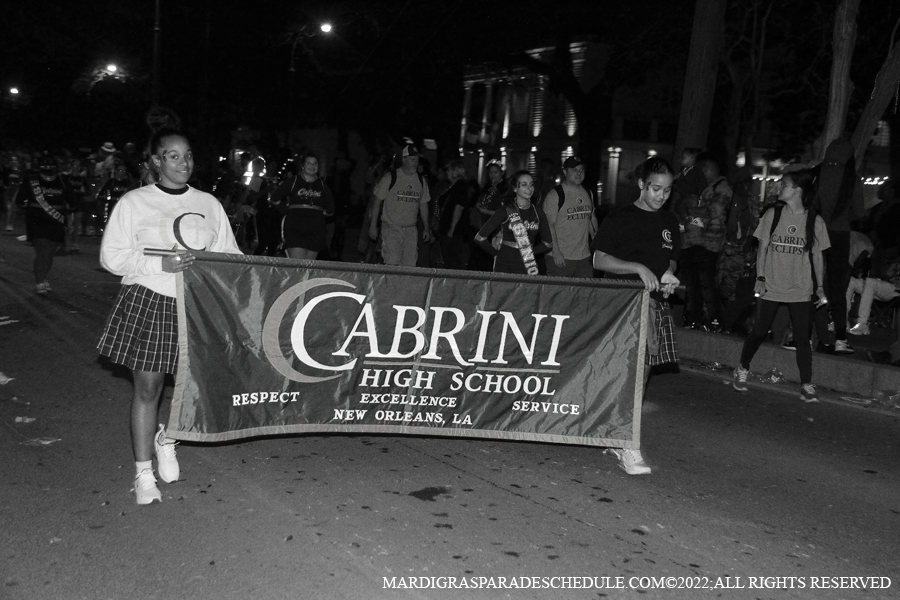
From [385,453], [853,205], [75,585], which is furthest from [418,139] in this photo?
[75,585]

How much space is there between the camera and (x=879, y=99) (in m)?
12.4

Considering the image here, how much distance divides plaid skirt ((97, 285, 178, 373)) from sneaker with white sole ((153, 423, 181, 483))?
1.46 feet

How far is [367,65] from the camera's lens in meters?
30.1

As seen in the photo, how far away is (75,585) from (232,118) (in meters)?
39.2

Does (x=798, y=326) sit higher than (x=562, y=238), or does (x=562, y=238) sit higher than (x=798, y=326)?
(x=562, y=238)

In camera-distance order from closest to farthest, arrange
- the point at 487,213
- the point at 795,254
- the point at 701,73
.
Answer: the point at 795,254 < the point at 487,213 < the point at 701,73

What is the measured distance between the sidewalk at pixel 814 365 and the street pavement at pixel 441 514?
4.11 feet

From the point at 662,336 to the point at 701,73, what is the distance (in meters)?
7.42

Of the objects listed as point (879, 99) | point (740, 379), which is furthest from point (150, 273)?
point (879, 99)

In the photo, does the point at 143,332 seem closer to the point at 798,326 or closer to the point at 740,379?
the point at 798,326

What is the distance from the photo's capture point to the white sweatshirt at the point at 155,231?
5.01 metres

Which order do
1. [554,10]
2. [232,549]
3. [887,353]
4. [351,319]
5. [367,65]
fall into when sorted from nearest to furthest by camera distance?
[232,549] → [351,319] → [887,353] → [554,10] → [367,65]

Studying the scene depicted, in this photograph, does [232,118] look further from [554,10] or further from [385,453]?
[385,453]

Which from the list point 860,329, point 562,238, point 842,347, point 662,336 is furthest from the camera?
point 860,329
